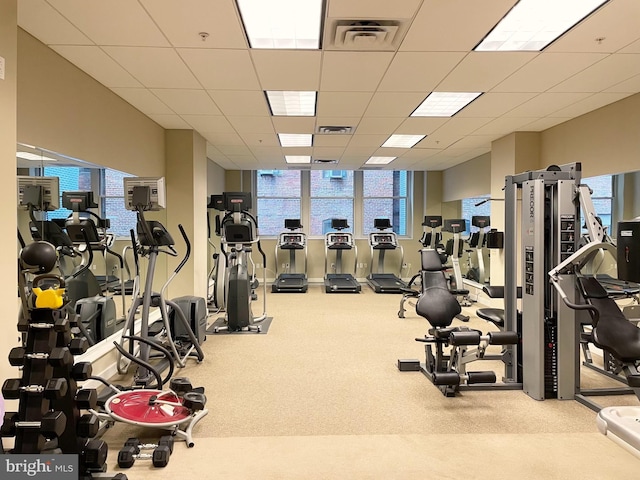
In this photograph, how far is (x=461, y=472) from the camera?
7.58 ft

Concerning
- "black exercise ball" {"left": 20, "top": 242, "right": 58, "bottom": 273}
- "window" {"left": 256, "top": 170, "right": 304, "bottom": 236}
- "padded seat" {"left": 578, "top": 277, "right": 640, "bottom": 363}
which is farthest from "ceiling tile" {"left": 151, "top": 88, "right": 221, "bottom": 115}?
"window" {"left": 256, "top": 170, "right": 304, "bottom": 236}

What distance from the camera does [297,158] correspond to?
27.5 feet

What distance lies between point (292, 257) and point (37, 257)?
7936 millimetres

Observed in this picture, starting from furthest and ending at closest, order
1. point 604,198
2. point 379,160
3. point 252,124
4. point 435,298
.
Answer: point 379,160
point 252,124
point 604,198
point 435,298

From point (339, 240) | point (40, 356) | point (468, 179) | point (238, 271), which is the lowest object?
point (40, 356)

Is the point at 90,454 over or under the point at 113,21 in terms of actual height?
under

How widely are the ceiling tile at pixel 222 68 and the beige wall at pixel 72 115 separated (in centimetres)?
101

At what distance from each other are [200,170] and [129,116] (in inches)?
66.6

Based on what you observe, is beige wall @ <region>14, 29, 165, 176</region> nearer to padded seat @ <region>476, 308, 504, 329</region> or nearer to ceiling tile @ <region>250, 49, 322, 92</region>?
ceiling tile @ <region>250, 49, 322, 92</region>

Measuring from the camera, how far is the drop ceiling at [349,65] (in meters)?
2.75

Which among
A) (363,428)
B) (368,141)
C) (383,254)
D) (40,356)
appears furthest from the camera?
(383,254)

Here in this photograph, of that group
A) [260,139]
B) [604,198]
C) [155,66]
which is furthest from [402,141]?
[155,66]

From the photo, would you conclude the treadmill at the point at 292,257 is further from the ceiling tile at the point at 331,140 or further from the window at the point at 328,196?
the ceiling tile at the point at 331,140

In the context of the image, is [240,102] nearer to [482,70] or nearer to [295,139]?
[295,139]
